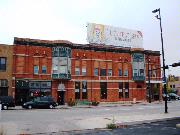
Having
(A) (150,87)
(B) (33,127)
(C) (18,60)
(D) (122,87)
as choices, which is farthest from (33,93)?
(B) (33,127)

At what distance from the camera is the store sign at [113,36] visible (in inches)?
2079

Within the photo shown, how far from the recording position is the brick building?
46094 mm

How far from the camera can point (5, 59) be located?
44500 millimetres

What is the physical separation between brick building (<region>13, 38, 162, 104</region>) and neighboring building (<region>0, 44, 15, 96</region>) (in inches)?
31.7

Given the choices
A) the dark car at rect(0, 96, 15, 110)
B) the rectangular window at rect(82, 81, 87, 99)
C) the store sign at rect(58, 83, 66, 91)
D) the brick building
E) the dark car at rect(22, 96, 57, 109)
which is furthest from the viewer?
the rectangular window at rect(82, 81, 87, 99)

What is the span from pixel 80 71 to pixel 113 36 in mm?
10421

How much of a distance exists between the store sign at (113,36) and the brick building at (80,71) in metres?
1.36

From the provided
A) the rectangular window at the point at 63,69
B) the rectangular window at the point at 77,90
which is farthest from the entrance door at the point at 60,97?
the rectangular window at the point at 63,69

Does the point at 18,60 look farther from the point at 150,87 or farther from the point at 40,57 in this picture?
the point at 150,87

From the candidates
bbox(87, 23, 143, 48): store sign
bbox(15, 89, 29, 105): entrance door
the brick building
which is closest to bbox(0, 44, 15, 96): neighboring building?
the brick building

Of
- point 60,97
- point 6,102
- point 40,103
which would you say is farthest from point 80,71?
point 6,102

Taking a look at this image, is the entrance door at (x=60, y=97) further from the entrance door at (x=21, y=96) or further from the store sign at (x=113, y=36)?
the store sign at (x=113, y=36)

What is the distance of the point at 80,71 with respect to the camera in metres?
50.2

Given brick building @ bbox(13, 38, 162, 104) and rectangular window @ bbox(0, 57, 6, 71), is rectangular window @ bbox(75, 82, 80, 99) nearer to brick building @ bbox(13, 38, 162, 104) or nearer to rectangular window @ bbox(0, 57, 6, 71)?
Answer: brick building @ bbox(13, 38, 162, 104)
